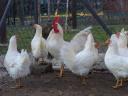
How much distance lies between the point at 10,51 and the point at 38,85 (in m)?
0.70

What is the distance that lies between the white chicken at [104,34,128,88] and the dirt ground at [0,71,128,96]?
22 cm

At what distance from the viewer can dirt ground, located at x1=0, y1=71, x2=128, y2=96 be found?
556 centimetres

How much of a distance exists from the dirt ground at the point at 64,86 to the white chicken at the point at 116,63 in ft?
0.71

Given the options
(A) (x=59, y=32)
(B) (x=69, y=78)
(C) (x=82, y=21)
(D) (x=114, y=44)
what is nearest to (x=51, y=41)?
(A) (x=59, y=32)

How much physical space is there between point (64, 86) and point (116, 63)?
3.00ft

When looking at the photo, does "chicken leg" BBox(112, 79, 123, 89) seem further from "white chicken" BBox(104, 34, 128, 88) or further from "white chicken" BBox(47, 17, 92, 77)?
"white chicken" BBox(47, 17, 92, 77)

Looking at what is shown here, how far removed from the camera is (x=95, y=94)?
545cm

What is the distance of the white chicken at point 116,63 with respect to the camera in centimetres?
555

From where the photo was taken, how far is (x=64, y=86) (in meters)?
5.96

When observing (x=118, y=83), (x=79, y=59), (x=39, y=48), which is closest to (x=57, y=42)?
(x=39, y=48)

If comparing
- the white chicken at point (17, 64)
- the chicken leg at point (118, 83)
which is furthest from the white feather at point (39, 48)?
the chicken leg at point (118, 83)

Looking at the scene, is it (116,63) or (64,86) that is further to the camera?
(64,86)

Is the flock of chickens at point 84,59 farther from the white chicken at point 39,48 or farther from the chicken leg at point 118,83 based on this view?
the white chicken at point 39,48

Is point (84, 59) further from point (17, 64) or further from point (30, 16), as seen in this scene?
point (30, 16)
